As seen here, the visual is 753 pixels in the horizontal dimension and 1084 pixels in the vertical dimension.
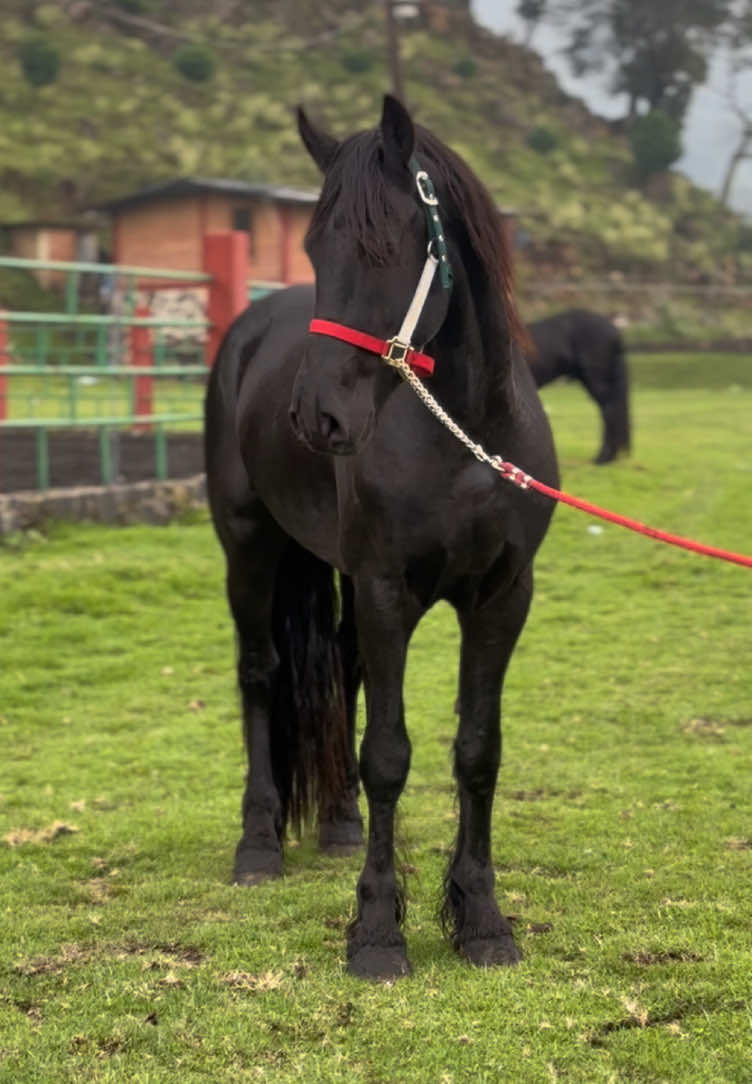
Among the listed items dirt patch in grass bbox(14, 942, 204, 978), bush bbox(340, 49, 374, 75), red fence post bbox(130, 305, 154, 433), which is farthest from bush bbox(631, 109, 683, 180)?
Answer: dirt patch in grass bbox(14, 942, 204, 978)

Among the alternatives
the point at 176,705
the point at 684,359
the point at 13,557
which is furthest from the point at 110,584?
the point at 684,359

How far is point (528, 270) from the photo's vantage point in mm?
43250

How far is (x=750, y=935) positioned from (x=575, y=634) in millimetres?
4913

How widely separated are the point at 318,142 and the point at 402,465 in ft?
2.70

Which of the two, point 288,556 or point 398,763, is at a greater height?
point 288,556

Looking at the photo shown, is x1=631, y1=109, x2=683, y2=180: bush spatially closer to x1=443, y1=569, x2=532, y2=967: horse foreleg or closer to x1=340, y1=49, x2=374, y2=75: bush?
x1=340, y1=49, x2=374, y2=75: bush

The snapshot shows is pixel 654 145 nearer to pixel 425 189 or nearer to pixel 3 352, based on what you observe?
pixel 3 352

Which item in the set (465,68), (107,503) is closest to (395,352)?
(107,503)

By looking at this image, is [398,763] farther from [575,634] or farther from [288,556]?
[575,634]

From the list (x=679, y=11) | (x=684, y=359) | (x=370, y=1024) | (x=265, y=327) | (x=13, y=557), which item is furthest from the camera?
(x=679, y=11)

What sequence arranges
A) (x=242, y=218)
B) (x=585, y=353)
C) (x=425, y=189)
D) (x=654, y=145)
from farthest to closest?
(x=654, y=145), (x=242, y=218), (x=585, y=353), (x=425, y=189)

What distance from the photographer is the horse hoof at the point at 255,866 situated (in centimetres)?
436

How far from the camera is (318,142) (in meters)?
3.37

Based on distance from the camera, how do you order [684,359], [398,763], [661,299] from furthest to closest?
[661,299] → [684,359] → [398,763]
